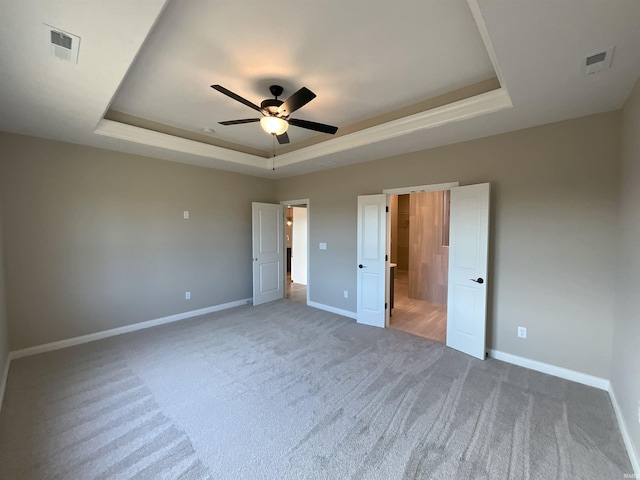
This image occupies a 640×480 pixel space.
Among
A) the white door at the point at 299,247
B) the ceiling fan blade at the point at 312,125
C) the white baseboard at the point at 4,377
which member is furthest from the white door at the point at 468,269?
the white baseboard at the point at 4,377

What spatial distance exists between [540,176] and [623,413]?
2.18 meters

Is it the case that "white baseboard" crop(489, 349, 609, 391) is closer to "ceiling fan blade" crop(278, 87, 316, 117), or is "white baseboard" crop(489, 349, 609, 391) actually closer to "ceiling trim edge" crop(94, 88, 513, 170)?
"ceiling trim edge" crop(94, 88, 513, 170)

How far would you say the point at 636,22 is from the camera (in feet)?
4.64

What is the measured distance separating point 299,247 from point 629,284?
6308mm

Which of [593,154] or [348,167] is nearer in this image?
[593,154]

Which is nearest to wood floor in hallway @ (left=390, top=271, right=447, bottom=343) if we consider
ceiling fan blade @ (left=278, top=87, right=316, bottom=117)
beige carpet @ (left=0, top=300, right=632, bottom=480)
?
beige carpet @ (left=0, top=300, right=632, bottom=480)

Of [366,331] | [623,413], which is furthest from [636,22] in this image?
[366,331]

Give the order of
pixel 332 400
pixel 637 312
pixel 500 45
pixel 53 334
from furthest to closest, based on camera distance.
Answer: pixel 53 334 < pixel 332 400 < pixel 637 312 < pixel 500 45

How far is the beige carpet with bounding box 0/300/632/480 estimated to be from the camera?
169 centimetres

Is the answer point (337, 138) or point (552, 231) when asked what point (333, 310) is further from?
point (552, 231)

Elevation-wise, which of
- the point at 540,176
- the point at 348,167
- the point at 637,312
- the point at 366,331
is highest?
the point at 348,167

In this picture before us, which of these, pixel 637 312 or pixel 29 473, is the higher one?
pixel 637 312

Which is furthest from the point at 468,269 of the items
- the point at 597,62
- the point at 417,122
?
the point at 597,62

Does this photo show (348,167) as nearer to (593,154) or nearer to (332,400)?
(593,154)
